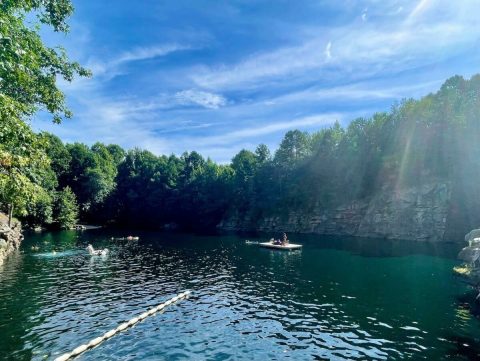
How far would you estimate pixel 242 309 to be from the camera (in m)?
27.6

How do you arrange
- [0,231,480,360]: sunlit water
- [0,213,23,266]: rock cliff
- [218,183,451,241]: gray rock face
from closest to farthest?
[0,231,480,360]: sunlit water
[0,213,23,266]: rock cliff
[218,183,451,241]: gray rock face

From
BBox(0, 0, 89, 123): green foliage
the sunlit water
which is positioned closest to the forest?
the sunlit water

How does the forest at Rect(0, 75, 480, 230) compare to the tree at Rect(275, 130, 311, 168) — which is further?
the tree at Rect(275, 130, 311, 168)

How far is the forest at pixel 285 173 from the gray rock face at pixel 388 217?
2810 millimetres

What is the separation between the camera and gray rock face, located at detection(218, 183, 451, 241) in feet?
259

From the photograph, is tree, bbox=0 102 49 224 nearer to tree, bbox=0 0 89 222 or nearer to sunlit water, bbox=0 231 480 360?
tree, bbox=0 0 89 222

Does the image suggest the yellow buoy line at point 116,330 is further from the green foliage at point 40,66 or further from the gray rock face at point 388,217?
the gray rock face at point 388,217

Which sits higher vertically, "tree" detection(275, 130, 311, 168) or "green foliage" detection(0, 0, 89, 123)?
"tree" detection(275, 130, 311, 168)

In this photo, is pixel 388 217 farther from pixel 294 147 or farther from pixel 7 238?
pixel 7 238

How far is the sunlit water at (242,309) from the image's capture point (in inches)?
777

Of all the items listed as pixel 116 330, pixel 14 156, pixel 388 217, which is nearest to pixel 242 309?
pixel 116 330

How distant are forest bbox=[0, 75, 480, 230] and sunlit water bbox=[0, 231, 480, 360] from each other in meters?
19.9

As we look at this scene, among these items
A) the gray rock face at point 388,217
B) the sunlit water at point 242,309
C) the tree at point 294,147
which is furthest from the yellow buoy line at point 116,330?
the tree at point 294,147

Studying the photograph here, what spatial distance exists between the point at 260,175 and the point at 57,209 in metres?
70.0
